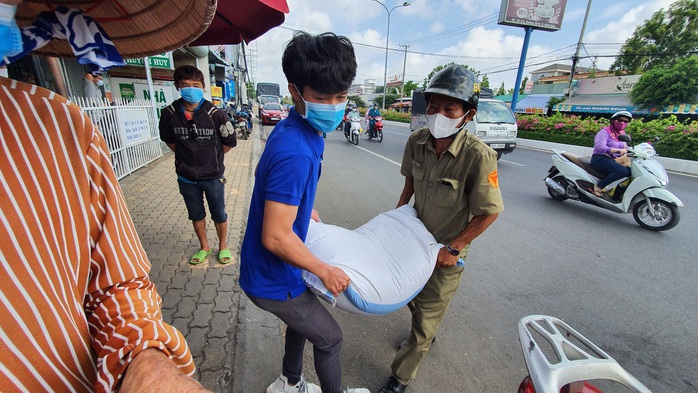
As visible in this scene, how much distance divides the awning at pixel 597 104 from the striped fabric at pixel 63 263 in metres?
28.3

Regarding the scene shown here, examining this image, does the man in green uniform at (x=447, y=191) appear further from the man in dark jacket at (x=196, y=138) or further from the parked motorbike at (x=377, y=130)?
the parked motorbike at (x=377, y=130)

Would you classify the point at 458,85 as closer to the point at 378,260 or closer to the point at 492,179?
the point at 492,179

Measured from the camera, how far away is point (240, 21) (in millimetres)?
1970

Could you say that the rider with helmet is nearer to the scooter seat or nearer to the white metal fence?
the scooter seat

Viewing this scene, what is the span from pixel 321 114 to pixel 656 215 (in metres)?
5.35

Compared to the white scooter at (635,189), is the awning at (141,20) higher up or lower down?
higher up

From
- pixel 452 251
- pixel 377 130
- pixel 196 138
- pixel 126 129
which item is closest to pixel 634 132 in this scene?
pixel 377 130

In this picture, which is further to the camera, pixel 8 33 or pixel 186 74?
pixel 186 74

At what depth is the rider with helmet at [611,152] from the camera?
4.70 m

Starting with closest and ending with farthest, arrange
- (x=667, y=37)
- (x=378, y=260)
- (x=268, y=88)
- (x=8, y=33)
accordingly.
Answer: (x=8, y=33) → (x=378, y=260) → (x=667, y=37) → (x=268, y=88)

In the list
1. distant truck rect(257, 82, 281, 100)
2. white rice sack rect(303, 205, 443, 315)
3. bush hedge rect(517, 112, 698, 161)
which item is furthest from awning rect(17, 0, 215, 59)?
distant truck rect(257, 82, 281, 100)

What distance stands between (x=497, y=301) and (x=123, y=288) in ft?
8.96

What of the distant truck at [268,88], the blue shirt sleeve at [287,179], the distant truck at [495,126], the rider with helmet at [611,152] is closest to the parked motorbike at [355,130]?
the distant truck at [495,126]

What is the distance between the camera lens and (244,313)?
7.73ft
